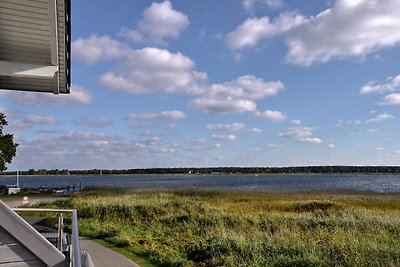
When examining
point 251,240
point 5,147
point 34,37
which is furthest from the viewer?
point 5,147

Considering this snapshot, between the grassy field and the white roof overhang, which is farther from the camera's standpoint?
the grassy field

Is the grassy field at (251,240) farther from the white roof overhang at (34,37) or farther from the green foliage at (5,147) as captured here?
the green foliage at (5,147)

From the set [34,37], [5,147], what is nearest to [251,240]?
[34,37]

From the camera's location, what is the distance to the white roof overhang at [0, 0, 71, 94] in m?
4.53

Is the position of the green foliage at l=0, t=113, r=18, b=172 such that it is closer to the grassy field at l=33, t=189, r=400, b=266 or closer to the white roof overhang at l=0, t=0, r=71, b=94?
the grassy field at l=33, t=189, r=400, b=266

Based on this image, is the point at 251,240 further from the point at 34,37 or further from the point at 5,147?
the point at 5,147

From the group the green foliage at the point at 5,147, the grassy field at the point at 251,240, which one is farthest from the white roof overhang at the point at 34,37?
the green foliage at the point at 5,147

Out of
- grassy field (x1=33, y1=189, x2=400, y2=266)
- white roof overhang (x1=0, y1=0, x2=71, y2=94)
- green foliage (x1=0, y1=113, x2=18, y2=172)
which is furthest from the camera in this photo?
green foliage (x1=0, y1=113, x2=18, y2=172)

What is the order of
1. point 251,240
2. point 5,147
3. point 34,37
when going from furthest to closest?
point 5,147 → point 251,240 → point 34,37

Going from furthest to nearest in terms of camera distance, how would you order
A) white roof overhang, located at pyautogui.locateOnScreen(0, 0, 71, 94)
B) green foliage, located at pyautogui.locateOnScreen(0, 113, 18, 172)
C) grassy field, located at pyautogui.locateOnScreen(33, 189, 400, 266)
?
green foliage, located at pyautogui.locateOnScreen(0, 113, 18, 172) < grassy field, located at pyautogui.locateOnScreen(33, 189, 400, 266) < white roof overhang, located at pyautogui.locateOnScreen(0, 0, 71, 94)

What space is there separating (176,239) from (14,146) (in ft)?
69.9

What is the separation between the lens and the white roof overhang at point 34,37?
4.53 m

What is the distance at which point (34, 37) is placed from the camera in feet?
17.0

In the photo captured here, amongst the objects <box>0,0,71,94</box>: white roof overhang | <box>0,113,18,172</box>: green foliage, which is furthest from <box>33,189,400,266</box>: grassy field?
<box>0,113,18,172</box>: green foliage
